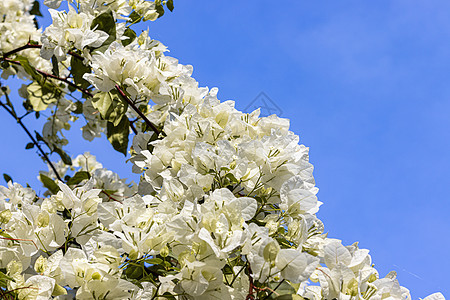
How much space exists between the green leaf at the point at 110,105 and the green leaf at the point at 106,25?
20 cm

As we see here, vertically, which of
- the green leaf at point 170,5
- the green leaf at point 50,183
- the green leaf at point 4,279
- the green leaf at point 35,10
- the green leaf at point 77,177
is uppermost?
the green leaf at point 35,10

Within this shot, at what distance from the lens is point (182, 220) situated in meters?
1.01

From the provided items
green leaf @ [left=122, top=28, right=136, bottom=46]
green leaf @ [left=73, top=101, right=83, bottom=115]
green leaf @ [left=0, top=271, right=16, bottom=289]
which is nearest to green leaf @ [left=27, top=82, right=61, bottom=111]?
green leaf @ [left=73, top=101, right=83, bottom=115]

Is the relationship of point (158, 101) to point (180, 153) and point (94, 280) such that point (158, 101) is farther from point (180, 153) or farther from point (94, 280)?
point (94, 280)

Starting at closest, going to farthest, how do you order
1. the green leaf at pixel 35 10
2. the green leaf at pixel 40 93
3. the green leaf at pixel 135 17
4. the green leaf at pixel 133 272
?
the green leaf at pixel 133 272 → the green leaf at pixel 135 17 → the green leaf at pixel 40 93 → the green leaf at pixel 35 10

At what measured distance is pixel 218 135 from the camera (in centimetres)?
139

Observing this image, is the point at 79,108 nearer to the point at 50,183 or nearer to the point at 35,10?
the point at 50,183

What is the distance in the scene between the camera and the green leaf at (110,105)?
1691 millimetres

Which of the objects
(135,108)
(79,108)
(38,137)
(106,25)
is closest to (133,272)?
(135,108)

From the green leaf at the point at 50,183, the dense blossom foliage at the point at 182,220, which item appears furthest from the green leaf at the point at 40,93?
the dense blossom foliage at the point at 182,220

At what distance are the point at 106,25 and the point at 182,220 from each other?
3.63ft

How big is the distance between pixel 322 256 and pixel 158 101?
838 millimetres

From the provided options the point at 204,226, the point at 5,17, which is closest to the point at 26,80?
the point at 5,17

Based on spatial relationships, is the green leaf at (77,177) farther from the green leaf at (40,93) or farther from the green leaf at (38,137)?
the green leaf at (38,137)
